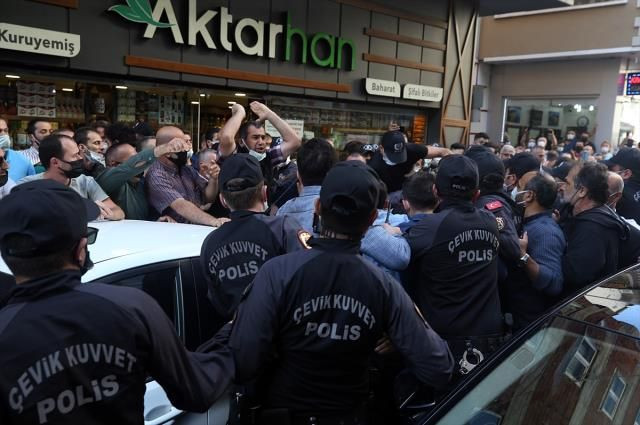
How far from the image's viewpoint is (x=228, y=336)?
1.76 metres

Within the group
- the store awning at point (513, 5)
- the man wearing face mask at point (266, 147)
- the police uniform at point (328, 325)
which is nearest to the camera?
the police uniform at point (328, 325)

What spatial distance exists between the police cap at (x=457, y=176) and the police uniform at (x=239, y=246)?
0.82 meters

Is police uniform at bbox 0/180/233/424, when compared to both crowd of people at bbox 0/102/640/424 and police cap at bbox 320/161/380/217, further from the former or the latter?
police cap at bbox 320/161/380/217

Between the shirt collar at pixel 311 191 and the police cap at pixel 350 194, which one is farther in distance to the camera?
the shirt collar at pixel 311 191

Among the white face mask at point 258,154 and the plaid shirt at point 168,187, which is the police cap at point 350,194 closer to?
the plaid shirt at point 168,187

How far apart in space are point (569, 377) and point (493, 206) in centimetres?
144

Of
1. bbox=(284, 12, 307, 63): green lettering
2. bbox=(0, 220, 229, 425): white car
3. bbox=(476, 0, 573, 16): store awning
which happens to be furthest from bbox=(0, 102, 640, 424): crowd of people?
bbox=(476, 0, 573, 16): store awning

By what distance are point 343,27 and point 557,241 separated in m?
8.70

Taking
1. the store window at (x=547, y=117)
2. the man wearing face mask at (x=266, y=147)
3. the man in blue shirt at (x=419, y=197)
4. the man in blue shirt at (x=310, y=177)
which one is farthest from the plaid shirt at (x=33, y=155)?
the store window at (x=547, y=117)

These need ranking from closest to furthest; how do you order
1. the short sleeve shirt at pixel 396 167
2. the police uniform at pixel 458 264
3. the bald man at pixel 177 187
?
the police uniform at pixel 458 264 < the bald man at pixel 177 187 < the short sleeve shirt at pixel 396 167

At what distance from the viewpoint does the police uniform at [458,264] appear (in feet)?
8.29

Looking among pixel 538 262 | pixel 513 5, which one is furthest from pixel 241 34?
pixel 513 5

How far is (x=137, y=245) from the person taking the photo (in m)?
2.29

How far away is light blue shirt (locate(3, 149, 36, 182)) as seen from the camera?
4.69 m
